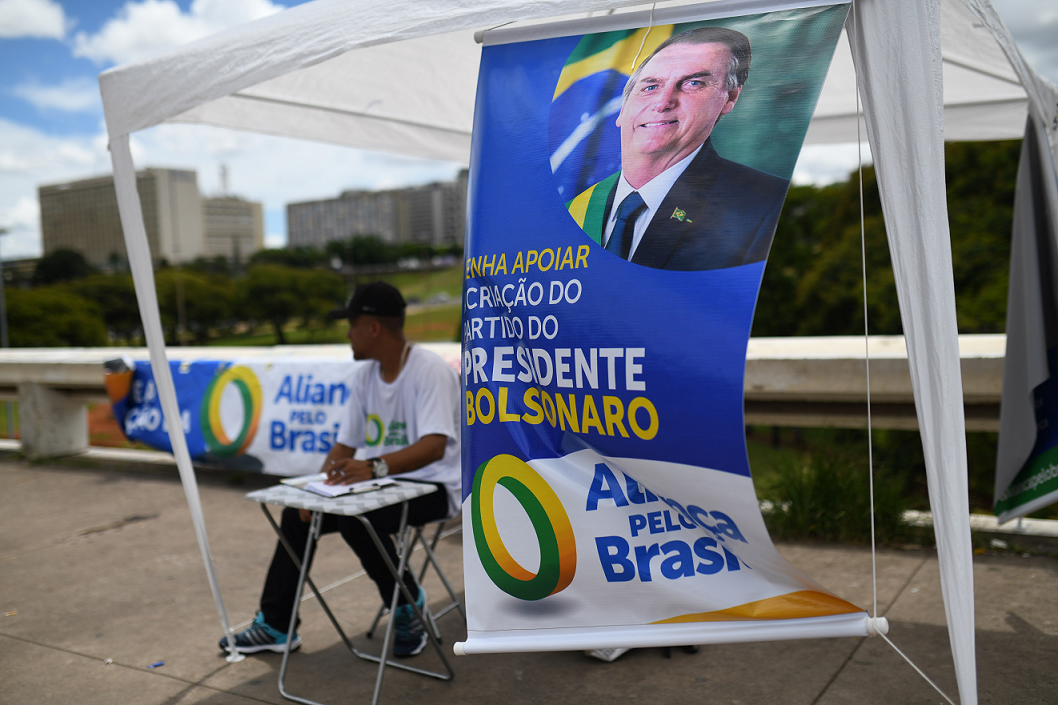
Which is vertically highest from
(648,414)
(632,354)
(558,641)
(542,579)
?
(632,354)

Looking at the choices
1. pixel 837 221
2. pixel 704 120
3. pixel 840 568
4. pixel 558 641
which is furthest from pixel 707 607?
pixel 837 221

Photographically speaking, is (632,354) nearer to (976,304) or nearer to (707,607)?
(707,607)

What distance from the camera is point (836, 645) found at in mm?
3354

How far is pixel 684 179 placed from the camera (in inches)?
87.5

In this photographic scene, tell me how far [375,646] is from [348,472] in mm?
954

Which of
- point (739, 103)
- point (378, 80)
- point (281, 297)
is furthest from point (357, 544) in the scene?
point (281, 297)

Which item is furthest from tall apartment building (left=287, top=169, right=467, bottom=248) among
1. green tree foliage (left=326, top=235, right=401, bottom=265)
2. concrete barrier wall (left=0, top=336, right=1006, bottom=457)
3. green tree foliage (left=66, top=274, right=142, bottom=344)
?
concrete barrier wall (left=0, top=336, right=1006, bottom=457)

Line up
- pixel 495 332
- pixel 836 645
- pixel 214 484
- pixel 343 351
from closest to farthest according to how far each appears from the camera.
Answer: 1. pixel 495 332
2. pixel 836 645
3. pixel 214 484
4. pixel 343 351

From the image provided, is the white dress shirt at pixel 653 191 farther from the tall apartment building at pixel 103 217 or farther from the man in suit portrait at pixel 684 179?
the tall apartment building at pixel 103 217

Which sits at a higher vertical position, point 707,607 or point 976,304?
point 976,304

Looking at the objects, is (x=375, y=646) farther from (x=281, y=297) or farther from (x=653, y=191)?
(x=281, y=297)

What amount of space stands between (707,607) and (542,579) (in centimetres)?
50

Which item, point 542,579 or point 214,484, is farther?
point 214,484

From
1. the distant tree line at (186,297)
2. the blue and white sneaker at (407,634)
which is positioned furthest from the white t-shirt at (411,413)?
the distant tree line at (186,297)
